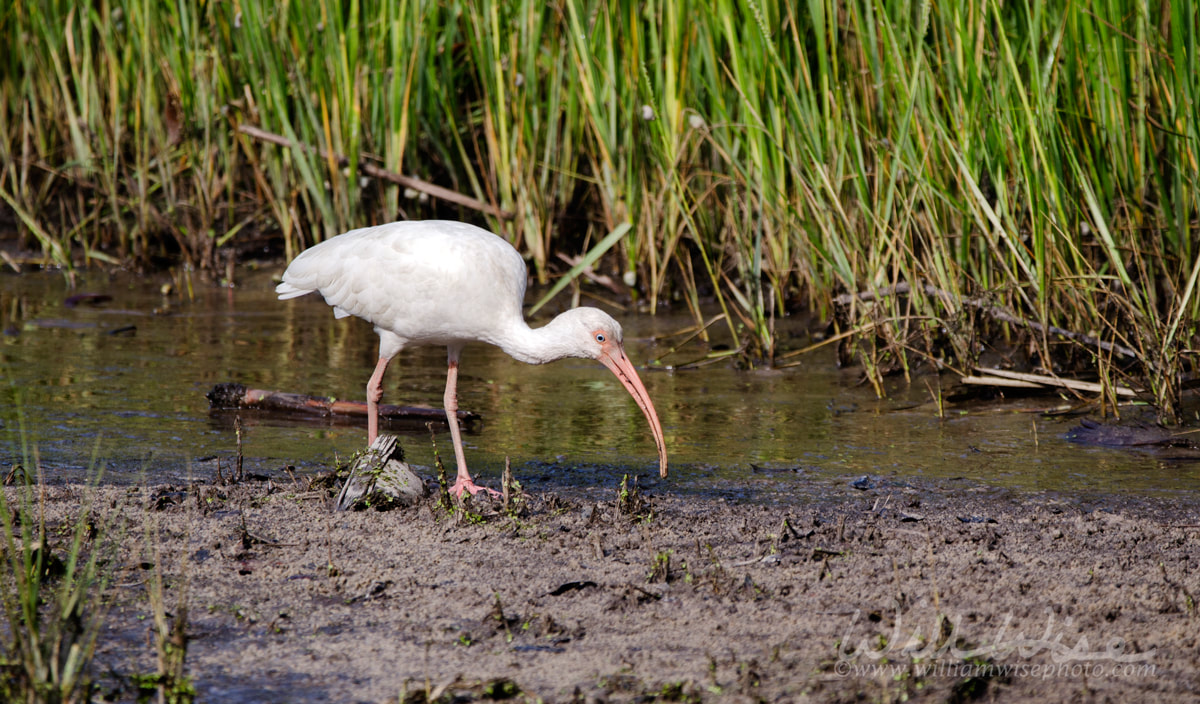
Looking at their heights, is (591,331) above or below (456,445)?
above

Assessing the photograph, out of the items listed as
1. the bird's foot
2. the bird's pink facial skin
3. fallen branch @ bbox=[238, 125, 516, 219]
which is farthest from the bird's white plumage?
fallen branch @ bbox=[238, 125, 516, 219]

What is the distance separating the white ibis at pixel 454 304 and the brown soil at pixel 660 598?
31.8 inches

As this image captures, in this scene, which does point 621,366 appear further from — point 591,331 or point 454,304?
point 454,304

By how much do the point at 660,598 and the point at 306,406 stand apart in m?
2.79

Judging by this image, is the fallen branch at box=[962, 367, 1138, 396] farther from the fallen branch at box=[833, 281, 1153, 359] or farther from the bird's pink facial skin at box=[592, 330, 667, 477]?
the bird's pink facial skin at box=[592, 330, 667, 477]

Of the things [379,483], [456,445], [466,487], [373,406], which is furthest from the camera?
[373,406]

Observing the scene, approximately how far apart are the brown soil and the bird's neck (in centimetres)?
82

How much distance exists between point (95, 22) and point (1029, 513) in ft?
23.9

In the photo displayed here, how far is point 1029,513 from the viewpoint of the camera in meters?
4.10

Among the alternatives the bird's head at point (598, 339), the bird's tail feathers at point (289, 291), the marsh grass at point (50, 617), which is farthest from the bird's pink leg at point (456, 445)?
the marsh grass at point (50, 617)

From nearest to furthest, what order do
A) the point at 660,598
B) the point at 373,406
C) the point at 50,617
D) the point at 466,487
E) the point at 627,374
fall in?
the point at 50,617
the point at 660,598
the point at 466,487
the point at 627,374
the point at 373,406

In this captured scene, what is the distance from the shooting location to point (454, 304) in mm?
4902

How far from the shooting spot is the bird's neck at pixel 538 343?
4.82m

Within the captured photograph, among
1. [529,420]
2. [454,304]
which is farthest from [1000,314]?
[454,304]
